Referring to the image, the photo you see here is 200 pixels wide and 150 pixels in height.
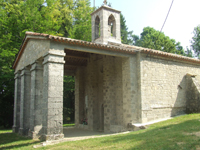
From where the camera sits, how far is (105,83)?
13023 millimetres

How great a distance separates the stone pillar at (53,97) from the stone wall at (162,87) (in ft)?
14.8

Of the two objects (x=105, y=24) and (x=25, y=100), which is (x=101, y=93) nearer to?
(x=105, y=24)

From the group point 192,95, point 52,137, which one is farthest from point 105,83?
point 52,137

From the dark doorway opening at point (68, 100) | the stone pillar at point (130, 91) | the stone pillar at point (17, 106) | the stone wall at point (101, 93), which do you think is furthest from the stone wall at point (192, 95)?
the dark doorway opening at point (68, 100)

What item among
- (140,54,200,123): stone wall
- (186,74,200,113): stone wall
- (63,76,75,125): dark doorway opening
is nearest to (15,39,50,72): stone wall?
(140,54,200,123): stone wall

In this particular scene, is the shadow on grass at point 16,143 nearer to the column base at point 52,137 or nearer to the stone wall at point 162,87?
the column base at point 52,137

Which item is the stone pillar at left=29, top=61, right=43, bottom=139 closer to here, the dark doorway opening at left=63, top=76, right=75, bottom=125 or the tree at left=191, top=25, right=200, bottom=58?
the dark doorway opening at left=63, top=76, right=75, bottom=125

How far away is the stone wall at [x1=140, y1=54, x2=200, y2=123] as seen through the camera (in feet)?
36.3

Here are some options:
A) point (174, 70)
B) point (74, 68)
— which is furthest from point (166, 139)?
point (74, 68)

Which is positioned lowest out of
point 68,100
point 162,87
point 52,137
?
point 52,137

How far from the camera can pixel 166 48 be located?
27922 millimetres

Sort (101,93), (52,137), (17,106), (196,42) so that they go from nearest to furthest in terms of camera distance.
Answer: (52,137)
(17,106)
(101,93)
(196,42)

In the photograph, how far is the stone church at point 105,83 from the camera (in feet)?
28.7

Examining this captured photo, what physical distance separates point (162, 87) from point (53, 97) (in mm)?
6622
